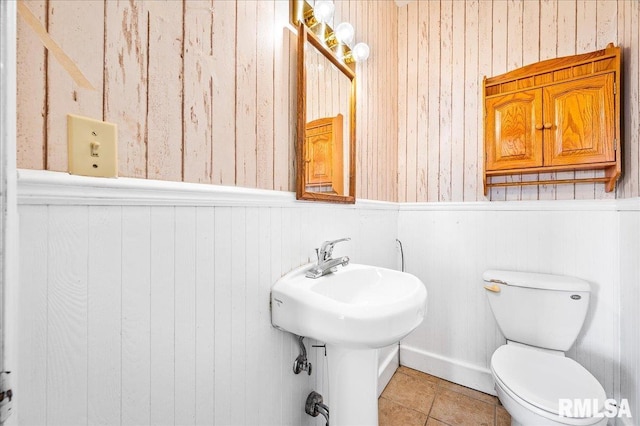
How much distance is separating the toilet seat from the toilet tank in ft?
0.52

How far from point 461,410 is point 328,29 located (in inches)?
81.6

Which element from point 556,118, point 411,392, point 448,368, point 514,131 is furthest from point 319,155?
point 448,368

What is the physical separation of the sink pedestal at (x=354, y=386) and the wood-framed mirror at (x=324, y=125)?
591 millimetres

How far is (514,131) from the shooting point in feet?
5.20

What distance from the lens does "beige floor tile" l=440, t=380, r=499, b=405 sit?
1.62 m

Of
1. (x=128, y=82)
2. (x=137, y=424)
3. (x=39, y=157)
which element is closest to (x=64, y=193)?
(x=39, y=157)

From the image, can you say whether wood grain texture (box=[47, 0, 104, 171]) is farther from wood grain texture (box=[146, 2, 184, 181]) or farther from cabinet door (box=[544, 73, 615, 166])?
cabinet door (box=[544, 73, 615, 166])

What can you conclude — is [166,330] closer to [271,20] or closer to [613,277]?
[271,20]

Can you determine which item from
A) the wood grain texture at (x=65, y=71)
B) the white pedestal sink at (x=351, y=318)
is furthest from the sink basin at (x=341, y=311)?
the wood grain texture at (x=65, y=71)

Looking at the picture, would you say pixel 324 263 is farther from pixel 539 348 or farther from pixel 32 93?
pixel 539 348

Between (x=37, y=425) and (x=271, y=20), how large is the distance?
1.18 m

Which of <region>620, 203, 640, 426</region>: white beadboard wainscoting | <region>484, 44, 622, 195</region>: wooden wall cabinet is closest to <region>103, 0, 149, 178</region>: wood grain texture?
<region>484, 44, 622, 195</region>: wooden wall cabinet

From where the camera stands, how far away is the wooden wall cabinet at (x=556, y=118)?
135 cm

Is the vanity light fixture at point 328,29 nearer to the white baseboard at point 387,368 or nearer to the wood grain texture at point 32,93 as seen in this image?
the wood grain texture at point 32,93
